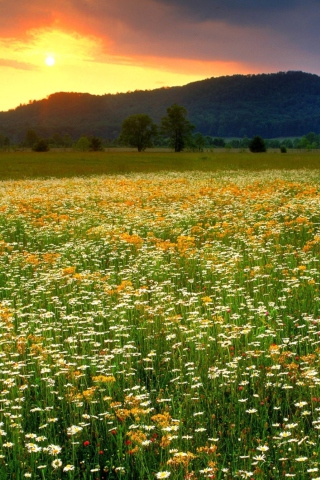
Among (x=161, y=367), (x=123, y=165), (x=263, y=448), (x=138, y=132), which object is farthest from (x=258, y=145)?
(x=263, y=448)

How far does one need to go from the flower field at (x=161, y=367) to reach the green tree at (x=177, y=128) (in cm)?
10879

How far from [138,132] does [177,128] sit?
9.05m

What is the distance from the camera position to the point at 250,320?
21.5 feet

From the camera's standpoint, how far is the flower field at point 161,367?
152 inches

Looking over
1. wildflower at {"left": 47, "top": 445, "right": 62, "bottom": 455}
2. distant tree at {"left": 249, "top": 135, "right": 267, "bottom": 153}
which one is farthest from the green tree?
wildflower at {"left": 47, "top": 445, "right": 62, "bottom": 455}

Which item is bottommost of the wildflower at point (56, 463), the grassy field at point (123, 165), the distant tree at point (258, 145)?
the wildflower at point (56, 463)

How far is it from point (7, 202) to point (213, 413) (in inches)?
660

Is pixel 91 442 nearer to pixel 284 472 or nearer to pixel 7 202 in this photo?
pixel 284 472

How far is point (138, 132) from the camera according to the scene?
394ft

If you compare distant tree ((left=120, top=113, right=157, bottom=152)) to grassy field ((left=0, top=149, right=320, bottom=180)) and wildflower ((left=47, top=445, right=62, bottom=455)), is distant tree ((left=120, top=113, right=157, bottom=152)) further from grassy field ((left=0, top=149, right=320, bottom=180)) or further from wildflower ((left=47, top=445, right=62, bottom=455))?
wildflower ((left=47, top=445, right=62, bottom=455))

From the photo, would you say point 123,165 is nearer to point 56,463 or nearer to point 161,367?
point 161,367

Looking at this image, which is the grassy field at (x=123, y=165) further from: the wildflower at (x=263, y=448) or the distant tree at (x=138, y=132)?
the distant tree at (x=138, y=132)

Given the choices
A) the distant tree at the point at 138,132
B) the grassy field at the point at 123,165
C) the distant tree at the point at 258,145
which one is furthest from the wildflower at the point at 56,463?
the distant tree at the point at 138,132

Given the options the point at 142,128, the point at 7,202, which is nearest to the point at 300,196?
the point at 7,202
